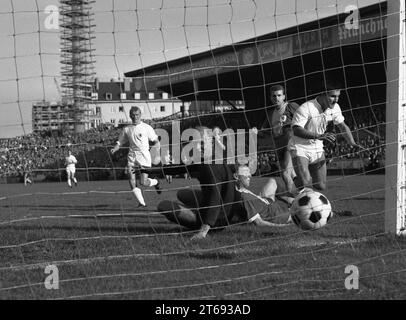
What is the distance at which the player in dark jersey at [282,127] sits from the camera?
8.20 m

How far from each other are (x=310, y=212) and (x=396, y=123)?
1.24m

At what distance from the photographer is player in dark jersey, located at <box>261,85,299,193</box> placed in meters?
8.20

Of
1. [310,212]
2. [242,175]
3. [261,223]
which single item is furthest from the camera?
[242,175]

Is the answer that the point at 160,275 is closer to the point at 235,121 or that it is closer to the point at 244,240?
the point at 244,240

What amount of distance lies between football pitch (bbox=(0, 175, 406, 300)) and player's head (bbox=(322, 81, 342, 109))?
149 cm

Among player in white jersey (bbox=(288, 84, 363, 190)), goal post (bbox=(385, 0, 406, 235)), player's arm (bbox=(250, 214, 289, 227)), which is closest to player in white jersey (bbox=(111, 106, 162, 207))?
player in white jersey (bbox=(288, 84, 363, 190))

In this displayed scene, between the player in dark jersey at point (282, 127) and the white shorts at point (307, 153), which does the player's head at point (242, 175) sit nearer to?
the white shorts at point (307, 153)

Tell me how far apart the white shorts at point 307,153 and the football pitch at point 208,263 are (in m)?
0.87

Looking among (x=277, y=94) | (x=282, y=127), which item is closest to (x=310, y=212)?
(x=282, y=127)

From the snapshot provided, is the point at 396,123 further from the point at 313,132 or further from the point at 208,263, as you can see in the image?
the point at 208,263

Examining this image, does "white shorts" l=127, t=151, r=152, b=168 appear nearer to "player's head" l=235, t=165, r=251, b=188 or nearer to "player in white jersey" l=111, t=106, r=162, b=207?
"player in white jersey" l=111, t=106, r=162, b=207

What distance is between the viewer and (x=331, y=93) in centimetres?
788

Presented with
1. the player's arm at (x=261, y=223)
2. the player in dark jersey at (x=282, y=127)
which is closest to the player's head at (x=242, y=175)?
the player's arm at (x=261, y=223)
